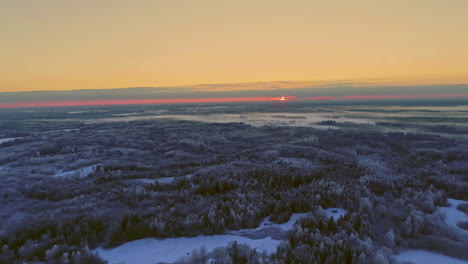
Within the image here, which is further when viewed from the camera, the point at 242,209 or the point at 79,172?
the point at 79,172

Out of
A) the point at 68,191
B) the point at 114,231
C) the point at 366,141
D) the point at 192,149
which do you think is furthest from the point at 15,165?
the point at 366,141

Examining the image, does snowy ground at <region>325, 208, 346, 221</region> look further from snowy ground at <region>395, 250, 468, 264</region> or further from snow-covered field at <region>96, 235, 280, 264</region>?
snow-covered field at <region>96, 235, 280, 264</region>

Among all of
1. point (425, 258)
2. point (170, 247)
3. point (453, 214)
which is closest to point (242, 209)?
point (170, 247)

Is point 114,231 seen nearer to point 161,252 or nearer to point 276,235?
point 161,252

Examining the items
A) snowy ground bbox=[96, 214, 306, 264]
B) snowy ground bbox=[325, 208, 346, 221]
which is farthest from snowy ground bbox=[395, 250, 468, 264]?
snowy ground bbox=[96, 214, 306, 264]

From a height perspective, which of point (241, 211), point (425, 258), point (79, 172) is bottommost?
point (79, 172)

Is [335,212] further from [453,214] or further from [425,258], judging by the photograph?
[453,214]
